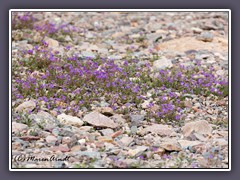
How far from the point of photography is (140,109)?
11.9 meters

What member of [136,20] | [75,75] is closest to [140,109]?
[75,75]

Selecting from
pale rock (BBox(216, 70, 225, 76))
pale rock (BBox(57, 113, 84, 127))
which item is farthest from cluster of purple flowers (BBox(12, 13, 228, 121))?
pale rock (BBox(57, 113, 84, 127))

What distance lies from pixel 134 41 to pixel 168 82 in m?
3.76

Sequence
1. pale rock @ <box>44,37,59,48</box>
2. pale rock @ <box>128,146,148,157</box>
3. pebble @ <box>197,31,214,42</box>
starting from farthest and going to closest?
pebble @ <box>197,31,214,42</box>, pale rock @ <box>44,37,59,48</box>, pale rock @ <box>128,146,148,157</box>

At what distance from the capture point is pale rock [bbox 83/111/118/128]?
11.0 m

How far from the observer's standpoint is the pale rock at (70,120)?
1099cm

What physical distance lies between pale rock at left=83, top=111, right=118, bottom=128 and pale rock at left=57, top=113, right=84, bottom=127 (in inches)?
5.9

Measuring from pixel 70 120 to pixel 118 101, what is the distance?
154cm

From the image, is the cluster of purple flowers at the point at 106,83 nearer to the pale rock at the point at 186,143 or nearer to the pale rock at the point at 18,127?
the pale rock at the point at 186,143

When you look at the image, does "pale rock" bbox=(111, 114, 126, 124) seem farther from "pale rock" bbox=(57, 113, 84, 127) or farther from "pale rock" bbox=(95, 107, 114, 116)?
"pale rock" bbox=(57, 113, 84, 127)

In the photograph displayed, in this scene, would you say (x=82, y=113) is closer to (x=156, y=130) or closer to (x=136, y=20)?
(x=156, y=130)

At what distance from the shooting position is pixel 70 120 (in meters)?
11.0

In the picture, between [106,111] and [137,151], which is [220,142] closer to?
[137,151]

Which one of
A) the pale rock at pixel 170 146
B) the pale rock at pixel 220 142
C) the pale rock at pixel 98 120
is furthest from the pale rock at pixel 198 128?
the pale rock at pixel 98 120
